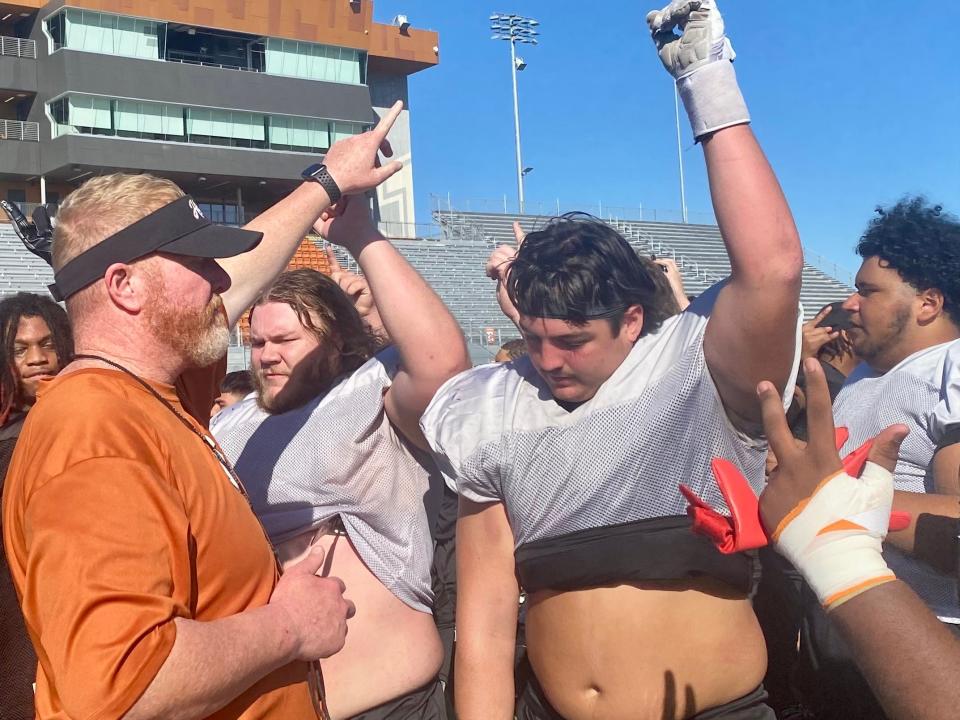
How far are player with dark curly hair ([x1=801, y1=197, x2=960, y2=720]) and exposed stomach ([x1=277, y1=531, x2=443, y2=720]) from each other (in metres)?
1.18

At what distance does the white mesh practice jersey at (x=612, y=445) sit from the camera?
2.01 meters

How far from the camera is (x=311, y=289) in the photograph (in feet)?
8.87

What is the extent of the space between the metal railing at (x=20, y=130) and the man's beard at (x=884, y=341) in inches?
1146

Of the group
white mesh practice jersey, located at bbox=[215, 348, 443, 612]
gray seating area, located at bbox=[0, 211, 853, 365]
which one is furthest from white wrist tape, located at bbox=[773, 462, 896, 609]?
gray seating area, located at bbox=[0, 211, 853, 365]

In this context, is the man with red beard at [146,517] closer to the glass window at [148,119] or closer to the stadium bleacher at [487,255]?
the stadium bleacher at [487,255]

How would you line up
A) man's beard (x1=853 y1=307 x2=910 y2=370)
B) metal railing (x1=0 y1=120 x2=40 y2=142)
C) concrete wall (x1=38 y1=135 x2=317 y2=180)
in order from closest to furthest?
man's beard (x1=853 y1=307 x2=910 y2=370)
concrete wall (x1=38 y1=135 x2=317 y2=180)
metal railing (x1=0 y1=120 x2=40 y2=142)

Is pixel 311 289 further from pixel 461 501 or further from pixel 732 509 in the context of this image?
pixel 732 509

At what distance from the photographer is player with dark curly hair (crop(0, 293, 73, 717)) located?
2463 mm

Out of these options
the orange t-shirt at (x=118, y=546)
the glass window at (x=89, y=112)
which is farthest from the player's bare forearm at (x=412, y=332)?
the glass window at (x=89, y=112)

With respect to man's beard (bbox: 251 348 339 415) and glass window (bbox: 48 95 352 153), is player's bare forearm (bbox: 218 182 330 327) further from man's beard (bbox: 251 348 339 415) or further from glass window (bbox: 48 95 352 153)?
glass window (bbox: 48 95 352 153)

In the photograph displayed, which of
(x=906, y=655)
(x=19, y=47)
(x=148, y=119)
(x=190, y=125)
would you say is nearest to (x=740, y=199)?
(x=906, y=655)

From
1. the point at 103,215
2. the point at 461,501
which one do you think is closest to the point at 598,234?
the point at 461,501

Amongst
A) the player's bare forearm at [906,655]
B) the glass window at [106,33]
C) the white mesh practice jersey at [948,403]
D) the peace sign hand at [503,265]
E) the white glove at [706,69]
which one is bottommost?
the player's bare forearm at [906,655]

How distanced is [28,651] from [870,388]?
253 cm
